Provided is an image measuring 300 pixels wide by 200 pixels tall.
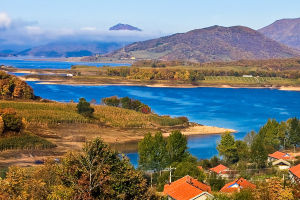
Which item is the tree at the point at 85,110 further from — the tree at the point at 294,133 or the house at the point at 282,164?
the house at the point at 282,164

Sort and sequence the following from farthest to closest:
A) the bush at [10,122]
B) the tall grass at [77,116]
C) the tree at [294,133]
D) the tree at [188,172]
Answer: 1. the tall grass at [77,116]
2. the tree at [294,133]
3. the bush at [10,122]
4. the tree at [188,172]

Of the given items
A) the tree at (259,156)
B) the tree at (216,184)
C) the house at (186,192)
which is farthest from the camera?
the tree at (259,156)

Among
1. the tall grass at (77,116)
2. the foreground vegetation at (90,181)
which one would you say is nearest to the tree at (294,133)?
the tall grass at (77,116)

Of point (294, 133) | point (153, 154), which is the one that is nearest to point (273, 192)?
point (153, 154)

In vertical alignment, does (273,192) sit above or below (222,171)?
above

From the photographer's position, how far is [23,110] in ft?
116

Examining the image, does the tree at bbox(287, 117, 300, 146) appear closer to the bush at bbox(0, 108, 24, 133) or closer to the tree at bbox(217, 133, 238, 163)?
the tree at bbox(217, 133, 238, 163)

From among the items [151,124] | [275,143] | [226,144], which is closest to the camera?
[226,144]

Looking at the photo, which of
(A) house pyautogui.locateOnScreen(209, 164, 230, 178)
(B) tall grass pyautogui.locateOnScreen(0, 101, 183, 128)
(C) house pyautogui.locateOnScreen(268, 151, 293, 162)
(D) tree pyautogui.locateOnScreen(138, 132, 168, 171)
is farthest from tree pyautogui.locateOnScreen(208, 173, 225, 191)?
(B) tall grass pyautogui.locateOnScreen(0, 101, 183, 128)

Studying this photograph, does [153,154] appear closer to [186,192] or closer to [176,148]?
[176,148]

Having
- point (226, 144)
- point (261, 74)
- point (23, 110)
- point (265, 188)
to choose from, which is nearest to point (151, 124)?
point (23, 110)

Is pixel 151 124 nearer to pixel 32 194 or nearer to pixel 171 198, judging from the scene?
pixel 171 198

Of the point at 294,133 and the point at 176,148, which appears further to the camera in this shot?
the point at 294,133

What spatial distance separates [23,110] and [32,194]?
2795 cm
